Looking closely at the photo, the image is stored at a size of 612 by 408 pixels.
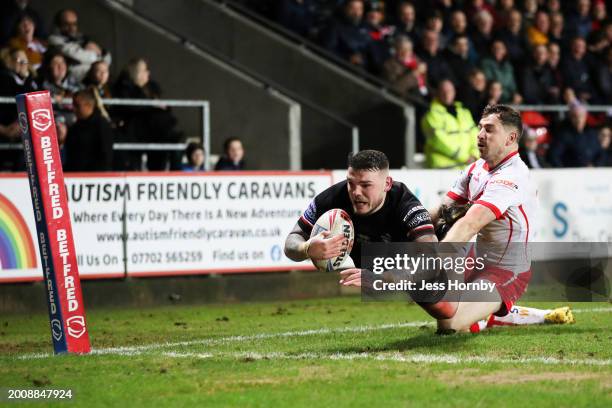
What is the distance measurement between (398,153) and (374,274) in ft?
31.8

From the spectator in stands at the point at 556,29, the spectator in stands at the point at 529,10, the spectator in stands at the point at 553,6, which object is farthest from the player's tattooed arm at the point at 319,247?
the spectator in stands at the point at 553,6

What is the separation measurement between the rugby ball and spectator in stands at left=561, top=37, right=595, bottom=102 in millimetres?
13322

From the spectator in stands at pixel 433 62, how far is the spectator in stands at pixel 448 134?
202 centimetres

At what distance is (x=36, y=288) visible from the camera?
13852mm

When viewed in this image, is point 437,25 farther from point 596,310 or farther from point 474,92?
point 596,310

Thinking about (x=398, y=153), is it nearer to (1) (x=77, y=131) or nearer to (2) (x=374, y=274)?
(1) (x=77, y=131)

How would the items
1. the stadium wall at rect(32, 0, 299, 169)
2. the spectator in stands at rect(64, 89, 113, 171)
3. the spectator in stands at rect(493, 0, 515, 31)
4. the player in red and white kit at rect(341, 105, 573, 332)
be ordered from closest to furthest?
the player in red and white kit at rect(341, 105, 573, 332)
the spectator in stands at rect(64, 89, 113, 171)
the stadium wall at rect(32, 0, 299, 169)
the spectator in stands at rect(493, 0, 515, 31)

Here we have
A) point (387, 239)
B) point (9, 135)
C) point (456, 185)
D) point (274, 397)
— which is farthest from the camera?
point (9, 135)

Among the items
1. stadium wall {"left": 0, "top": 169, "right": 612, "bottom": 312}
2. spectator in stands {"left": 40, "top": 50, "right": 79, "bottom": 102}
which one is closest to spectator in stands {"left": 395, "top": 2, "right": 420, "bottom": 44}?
stadium wall {"left": 0, "top": 169, "right": 612, "bottom": 312}

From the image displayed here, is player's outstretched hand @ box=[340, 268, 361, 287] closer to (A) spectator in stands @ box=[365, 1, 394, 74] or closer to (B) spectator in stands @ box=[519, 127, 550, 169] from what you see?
(B) spectator in stands @ box=[519, 127, 550, 169]

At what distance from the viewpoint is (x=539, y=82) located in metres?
21.2

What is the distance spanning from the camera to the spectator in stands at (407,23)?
2033cm

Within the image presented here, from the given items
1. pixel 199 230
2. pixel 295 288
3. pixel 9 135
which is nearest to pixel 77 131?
pixel 9 135

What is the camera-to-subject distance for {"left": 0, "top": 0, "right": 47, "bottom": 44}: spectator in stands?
1677cm
